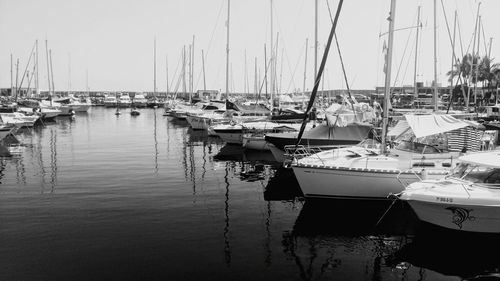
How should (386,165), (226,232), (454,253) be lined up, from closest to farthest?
(454,253), (226,232), (386,165)

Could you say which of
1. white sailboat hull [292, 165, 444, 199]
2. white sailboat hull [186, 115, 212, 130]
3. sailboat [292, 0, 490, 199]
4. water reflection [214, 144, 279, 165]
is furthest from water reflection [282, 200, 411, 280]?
white sailboat hull [186, 115, 212, 130]

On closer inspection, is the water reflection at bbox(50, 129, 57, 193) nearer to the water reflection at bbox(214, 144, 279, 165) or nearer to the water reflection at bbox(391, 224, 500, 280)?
the water reflection at bbox(214, 144, 279, 165)

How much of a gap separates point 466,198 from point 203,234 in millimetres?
8805

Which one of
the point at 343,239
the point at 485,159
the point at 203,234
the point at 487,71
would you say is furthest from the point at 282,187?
the point at 487,71

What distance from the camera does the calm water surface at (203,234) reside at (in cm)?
1215

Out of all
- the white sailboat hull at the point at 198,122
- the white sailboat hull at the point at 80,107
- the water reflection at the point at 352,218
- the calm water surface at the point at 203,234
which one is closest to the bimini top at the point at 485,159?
the calm water surface at the point at 203,234

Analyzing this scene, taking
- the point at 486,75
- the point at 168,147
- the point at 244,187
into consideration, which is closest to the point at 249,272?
Result: the point at 244,187

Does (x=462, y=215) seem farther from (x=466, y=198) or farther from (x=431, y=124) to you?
(x=431, y=124)

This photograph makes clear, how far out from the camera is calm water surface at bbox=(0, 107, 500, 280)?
12.1 m

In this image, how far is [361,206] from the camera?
61.3 feet

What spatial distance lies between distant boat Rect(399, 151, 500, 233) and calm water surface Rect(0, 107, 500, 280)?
67cm

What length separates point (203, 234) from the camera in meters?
15.1

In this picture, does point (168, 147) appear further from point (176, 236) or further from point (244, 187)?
point (176, 236)

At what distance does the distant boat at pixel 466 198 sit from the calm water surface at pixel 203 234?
2.18 feet
